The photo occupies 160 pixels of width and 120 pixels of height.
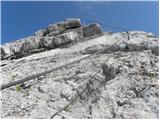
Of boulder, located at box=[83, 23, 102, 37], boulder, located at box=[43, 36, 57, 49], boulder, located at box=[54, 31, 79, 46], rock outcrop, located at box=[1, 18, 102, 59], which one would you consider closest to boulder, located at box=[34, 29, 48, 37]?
rock outcrop, located at box=[1, 18, 102, 59]

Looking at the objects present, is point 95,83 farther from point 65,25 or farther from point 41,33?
point 41,33

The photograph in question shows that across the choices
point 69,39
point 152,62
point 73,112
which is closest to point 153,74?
point 152,62

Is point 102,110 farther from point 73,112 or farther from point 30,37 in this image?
point 30,37

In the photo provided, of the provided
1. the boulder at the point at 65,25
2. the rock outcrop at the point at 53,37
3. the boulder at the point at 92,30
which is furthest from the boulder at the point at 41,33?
the boulder at the point at 92,30

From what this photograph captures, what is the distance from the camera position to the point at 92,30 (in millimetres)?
21438

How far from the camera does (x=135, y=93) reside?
410 inches

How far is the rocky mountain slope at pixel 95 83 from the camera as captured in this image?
972cm

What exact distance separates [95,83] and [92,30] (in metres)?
10.1

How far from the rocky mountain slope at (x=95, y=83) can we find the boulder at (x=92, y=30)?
95.5 inches

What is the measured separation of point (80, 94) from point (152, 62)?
446 centimetres

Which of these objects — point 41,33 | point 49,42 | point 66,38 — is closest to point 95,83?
point 66,38

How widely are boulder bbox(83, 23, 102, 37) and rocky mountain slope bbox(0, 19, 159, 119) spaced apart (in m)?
2.43

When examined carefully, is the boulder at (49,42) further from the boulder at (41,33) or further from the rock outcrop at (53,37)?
the boulder at (41,33)

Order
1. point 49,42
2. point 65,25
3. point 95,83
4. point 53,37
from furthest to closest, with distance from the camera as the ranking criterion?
point 65,25
point 53,37
point 49,42
point 95,83
